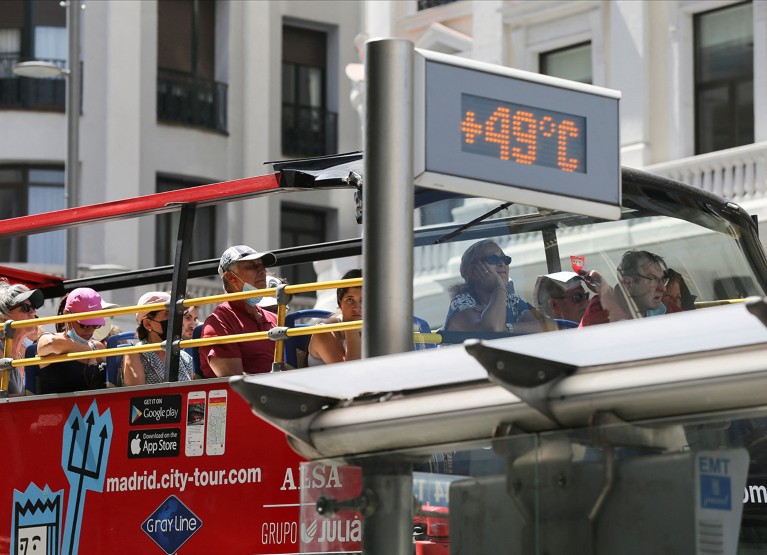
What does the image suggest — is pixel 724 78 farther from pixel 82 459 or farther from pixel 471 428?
pixel 471 428

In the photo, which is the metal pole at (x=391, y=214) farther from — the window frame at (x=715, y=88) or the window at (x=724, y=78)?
the window at (x=724, y=78)

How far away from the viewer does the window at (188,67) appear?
3180 centimetres

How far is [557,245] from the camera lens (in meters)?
8.61

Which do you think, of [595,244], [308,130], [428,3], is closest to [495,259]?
[595,244]

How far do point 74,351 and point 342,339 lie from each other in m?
1.66

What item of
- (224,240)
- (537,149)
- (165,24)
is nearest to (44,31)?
(165,24)

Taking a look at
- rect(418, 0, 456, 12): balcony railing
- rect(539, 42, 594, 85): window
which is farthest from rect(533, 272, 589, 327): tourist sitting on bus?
rect(418, 0, 456, 12): balcony railing

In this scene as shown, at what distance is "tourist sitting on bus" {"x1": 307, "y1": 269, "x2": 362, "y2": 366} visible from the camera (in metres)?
8.30

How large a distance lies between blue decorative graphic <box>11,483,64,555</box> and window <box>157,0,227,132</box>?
75.7ft

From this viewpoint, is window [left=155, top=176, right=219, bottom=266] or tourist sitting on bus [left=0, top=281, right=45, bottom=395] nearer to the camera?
tourist sitting on bus [left=0, top=281, right=45, bottom=395]

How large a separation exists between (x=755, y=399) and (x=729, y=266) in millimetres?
5319

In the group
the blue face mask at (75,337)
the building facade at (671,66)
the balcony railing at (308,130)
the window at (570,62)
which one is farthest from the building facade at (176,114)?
the blue face mask at (75,337)

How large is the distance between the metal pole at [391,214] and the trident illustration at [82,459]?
12.3 ft

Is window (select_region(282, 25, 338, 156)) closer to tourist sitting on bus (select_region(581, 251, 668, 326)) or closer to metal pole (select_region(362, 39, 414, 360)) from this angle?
tourist sitting on bus (select_region(581, 251, 668, 326))
